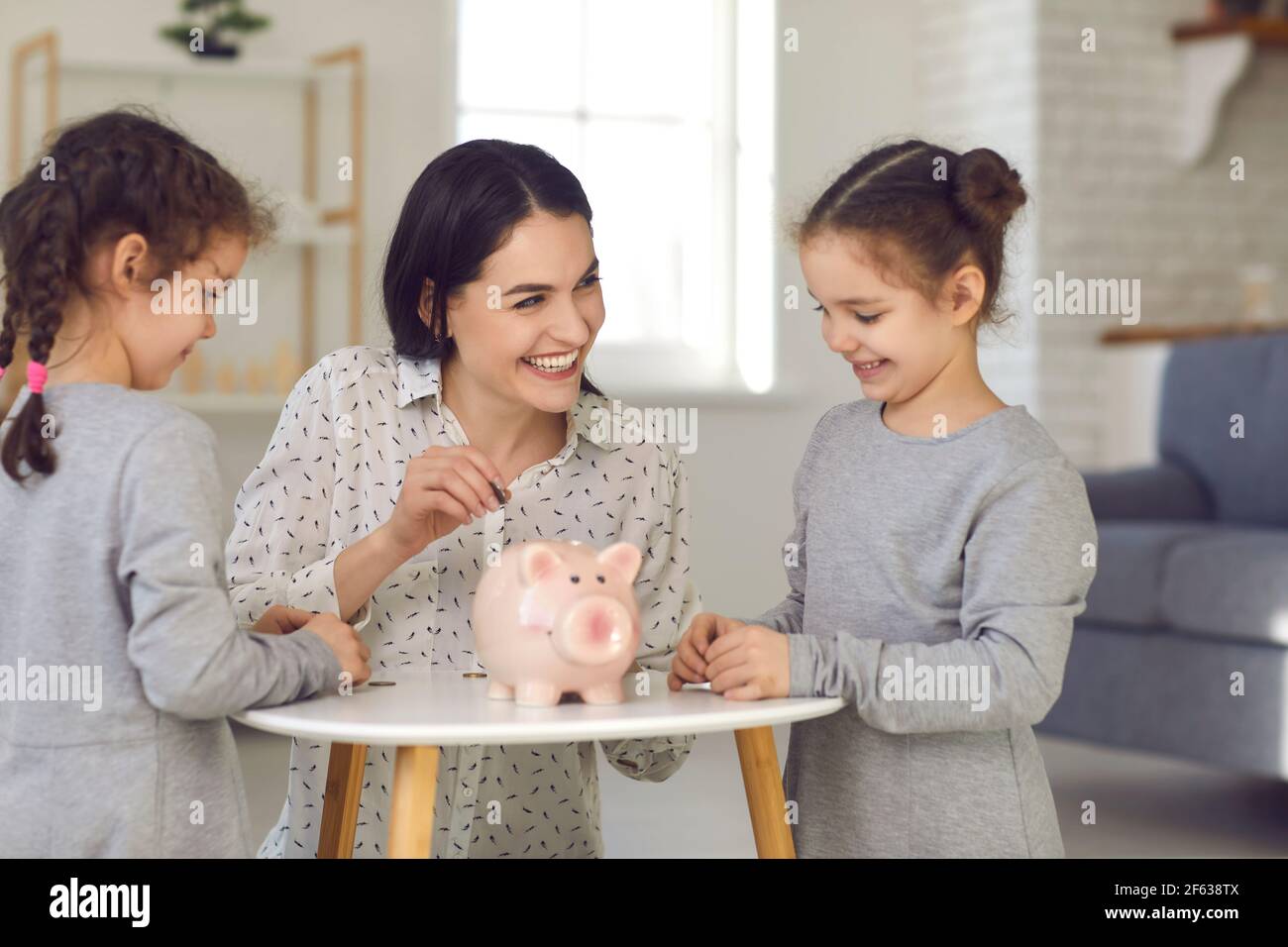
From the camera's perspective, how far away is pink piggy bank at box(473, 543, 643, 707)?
1.22 meters

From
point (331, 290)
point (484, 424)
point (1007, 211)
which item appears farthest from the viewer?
point (331, 290)

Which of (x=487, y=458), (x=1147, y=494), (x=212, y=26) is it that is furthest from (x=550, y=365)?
(x=212, y=26)

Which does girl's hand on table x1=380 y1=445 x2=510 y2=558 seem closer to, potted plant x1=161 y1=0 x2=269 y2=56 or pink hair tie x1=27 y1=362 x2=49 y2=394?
pink hair tie x1=27 y1=362 x2=49 y2=394

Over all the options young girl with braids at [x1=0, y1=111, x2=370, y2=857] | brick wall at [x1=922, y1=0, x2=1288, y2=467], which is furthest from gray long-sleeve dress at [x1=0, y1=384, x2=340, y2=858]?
brick wall at [x1=922, y1=0, x2=1288, y2=467]

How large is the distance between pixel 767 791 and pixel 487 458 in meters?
0.46

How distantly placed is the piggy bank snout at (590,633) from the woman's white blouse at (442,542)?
391 millimetres

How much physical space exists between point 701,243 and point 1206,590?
6.57 ft

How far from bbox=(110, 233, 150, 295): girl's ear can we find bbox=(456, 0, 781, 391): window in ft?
10.0

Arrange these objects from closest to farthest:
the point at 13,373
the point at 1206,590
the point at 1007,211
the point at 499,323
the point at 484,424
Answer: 1. the point at 1007,211
2. the point at 499,323
3. the point at 484,424
4. the point at 1206,590
5. the point at 13,373

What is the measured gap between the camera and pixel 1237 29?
450cm

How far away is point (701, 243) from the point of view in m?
4.44
